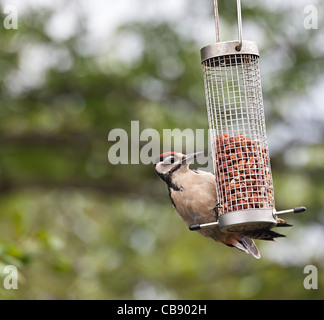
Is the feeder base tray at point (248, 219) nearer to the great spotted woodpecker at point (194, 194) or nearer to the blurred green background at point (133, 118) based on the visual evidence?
the great spotted woodpecker at point (194, 194)

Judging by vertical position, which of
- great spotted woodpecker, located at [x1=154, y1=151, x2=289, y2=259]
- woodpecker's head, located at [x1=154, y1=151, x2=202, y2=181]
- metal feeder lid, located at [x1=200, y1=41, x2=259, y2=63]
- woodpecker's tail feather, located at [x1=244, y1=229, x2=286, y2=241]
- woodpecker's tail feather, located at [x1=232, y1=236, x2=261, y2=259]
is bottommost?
woodpecker's tail feather, located at [x1=244, y1=229, x2=286, y2=241]

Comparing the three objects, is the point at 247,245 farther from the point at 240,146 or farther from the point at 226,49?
the point at 226,49

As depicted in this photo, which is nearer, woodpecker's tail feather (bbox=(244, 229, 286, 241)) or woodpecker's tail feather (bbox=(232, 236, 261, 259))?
woodpecker's tail feather (bbox=(244, 229, 286, 241))

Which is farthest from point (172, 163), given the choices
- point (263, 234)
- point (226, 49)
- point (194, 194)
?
point (226, 49)

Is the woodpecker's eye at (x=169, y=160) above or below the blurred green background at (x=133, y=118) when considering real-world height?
below

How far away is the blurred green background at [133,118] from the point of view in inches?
488

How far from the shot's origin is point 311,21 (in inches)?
467

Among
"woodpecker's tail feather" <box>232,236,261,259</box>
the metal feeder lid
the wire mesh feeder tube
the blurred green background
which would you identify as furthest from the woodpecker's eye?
the blurred green background

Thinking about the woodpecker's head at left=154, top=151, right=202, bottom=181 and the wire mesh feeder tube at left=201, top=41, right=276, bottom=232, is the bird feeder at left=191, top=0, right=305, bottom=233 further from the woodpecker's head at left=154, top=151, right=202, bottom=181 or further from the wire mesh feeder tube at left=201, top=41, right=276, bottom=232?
the woodpecker's head at left=154, top=151, right=202, bottom=181

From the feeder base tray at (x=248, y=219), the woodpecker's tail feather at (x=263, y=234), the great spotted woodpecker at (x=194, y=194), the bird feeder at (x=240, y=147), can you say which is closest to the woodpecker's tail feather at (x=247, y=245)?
the great spotted woodpecker at (x=194, y=194)

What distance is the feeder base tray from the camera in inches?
217

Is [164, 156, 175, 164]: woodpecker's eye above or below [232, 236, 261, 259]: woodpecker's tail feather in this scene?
above

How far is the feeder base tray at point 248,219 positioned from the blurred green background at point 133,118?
20.4ft

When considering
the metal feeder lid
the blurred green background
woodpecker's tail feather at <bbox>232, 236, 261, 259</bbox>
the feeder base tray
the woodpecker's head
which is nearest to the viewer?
the feeder base tray
